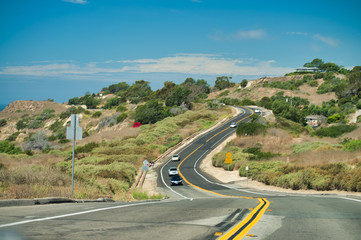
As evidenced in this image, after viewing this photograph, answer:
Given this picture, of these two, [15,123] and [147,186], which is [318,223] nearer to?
[147,186]

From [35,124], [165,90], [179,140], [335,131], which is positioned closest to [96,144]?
[179,140]

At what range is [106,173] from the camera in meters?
27.6

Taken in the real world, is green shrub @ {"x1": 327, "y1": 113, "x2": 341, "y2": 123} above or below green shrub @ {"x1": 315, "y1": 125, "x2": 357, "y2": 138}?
above

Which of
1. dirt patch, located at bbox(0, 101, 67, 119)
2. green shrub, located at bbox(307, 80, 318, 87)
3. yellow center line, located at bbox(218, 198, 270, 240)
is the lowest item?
yellow center line, located at bbox(218, 198, 270, 240)

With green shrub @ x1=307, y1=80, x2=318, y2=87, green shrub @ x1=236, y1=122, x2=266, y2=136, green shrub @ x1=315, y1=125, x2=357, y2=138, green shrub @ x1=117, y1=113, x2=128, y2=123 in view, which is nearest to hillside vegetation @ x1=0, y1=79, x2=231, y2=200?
green shrub @ x1=117, y1=113, x2=128, y2=123

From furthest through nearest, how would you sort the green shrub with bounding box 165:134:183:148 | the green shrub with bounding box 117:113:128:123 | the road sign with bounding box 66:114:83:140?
the green shrub with bounding box 117:113:128:123
the green shrub with bounding box 165:134:183:148
the road sign with bounding box 66:114:83:140

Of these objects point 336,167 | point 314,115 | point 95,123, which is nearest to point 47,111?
point 95,123

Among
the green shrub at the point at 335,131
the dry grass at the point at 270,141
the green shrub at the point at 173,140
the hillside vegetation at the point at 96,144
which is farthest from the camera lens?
the green shrub at the point at 173,140

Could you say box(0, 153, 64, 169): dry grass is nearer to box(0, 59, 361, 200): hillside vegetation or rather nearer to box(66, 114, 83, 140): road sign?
box(0, 59, 361, 200): hillside vegetation

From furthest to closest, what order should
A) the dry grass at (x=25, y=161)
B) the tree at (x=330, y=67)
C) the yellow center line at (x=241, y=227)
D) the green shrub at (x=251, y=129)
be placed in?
the tree at (x=330, y=67) < the green shrub at (x=251, y=129) < the dry grass at (x=25, y=161) < the yellow center line at (x=241, y=227)

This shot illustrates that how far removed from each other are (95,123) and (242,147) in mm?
60970

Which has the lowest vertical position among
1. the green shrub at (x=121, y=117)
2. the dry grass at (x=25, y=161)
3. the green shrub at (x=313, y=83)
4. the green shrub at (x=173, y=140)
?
the dry grass at (x=25, y=161)

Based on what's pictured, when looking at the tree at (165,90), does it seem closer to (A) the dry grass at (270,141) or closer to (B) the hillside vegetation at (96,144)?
(B) the hillside vegetation at (96,144)

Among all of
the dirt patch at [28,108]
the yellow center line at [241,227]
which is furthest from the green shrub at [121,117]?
the yellow center line at [241,227]
